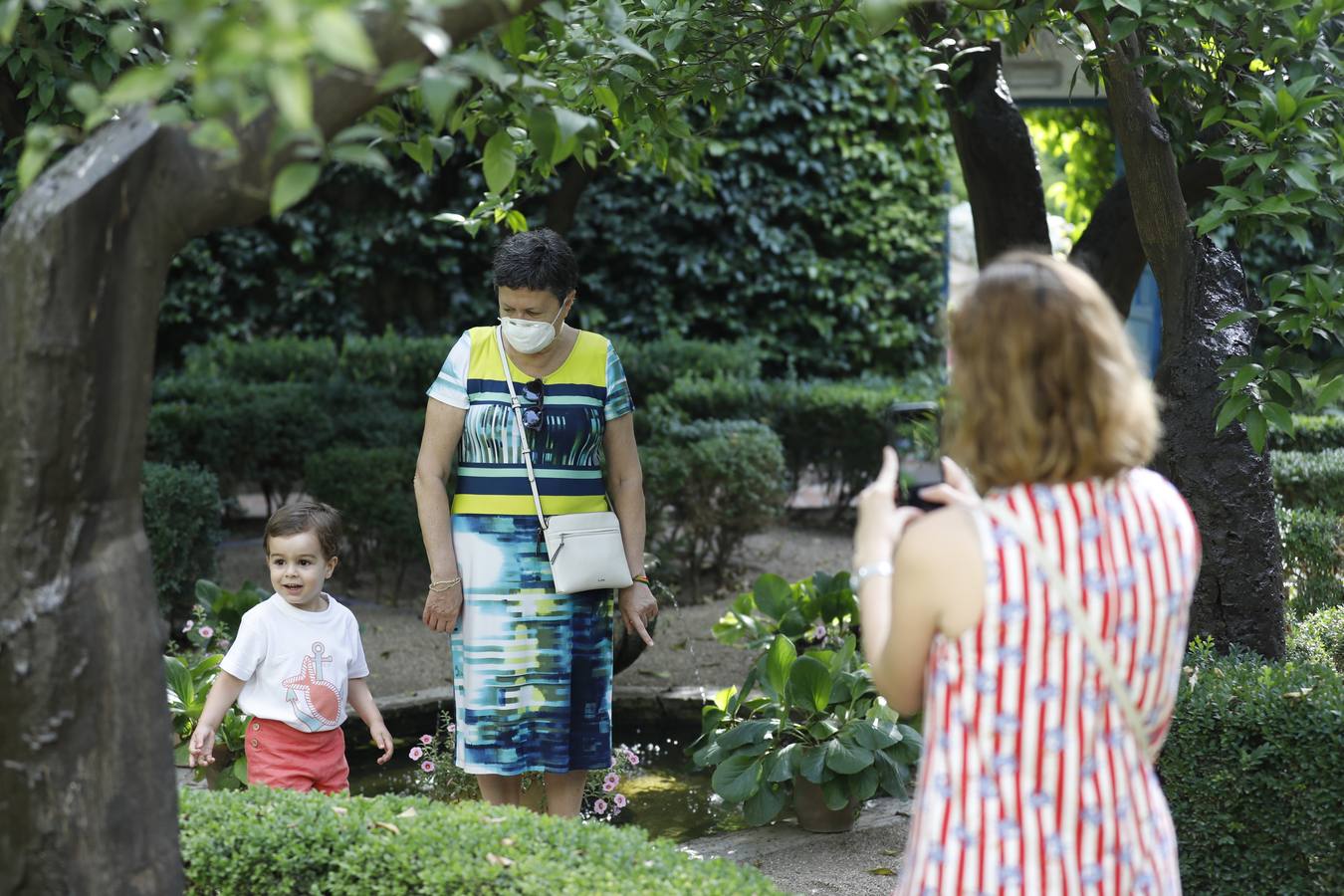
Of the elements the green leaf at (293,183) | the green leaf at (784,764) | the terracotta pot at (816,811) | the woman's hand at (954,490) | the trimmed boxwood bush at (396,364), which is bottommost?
the terracotta pot at (816,811)

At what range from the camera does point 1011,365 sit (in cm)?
189

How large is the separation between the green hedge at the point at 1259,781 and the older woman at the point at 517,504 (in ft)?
5.07

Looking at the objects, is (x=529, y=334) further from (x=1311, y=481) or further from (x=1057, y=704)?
(x=1311, y=481)

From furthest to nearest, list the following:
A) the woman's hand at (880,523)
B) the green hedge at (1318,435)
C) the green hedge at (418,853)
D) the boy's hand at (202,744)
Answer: the green hedge at (1318,435) → the boy's hand at (202,744) → the green hedge at (418,853) → the woman's hand at (880,523)

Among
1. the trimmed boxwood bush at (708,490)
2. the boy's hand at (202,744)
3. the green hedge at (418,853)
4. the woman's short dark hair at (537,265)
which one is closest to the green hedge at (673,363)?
the trimmed boxwood bush at (708,490)

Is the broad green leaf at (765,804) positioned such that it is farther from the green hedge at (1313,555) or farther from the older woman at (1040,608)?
the green hedge at (1313,555)

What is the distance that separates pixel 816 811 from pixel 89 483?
266cm

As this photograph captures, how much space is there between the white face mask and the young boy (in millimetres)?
691

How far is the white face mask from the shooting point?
3590mm

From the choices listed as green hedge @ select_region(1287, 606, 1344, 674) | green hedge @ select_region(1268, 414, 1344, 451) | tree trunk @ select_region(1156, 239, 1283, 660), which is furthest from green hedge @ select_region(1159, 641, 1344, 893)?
green hedge @ select_region(1268, 414, 1344, 451)

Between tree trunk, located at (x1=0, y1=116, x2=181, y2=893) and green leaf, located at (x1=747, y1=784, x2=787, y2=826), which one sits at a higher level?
tree trunk, located at (x1=0, y1=116, x2=181, y2=893)

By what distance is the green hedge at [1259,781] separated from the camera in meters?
3.07

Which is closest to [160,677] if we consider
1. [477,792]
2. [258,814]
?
[258,814]

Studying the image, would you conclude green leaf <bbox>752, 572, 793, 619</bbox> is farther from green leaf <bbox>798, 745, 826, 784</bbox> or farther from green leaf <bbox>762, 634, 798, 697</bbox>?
green leaf <bbox>798, 745, 826, 784</bbox>
